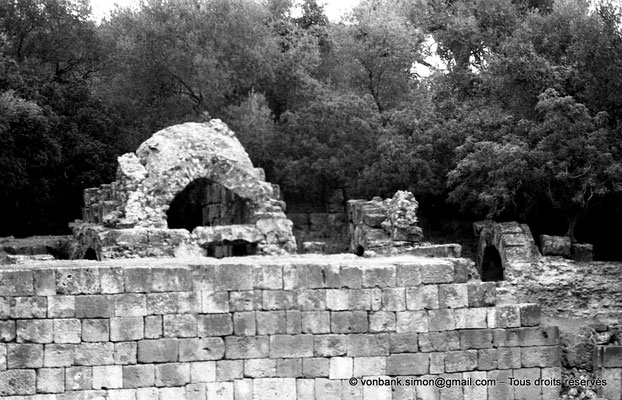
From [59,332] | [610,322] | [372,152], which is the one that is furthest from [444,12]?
[59,332]

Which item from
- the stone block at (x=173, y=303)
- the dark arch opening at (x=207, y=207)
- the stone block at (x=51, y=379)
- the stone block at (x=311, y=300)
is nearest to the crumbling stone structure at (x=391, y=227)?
the dark arch opening at (x=207, y=207)

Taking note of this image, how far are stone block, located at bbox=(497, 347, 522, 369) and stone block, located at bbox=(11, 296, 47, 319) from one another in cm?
701

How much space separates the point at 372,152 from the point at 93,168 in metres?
8.07

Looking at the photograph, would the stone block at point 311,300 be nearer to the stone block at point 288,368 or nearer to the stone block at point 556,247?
the stone block at point 288,368

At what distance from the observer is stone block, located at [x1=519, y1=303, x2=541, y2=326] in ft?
70.9

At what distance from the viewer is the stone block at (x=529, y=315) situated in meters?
21.6

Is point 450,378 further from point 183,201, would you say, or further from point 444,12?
point 444,12

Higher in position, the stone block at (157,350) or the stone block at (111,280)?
the stone block at (111,280)

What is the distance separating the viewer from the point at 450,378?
2139cm

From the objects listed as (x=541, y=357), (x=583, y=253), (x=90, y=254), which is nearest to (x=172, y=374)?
(x=541, y=357)

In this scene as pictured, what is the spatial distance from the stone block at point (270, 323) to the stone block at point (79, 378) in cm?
259

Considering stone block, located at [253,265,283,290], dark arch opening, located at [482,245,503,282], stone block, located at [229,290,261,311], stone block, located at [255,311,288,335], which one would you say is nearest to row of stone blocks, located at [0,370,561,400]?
stone block, located at [255,311,288,335]

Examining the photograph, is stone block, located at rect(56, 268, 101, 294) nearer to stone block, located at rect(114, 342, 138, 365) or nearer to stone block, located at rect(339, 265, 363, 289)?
stone block, located at rect(114, 342, 138, 365)

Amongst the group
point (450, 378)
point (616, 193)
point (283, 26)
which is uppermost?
point (283, 26)
